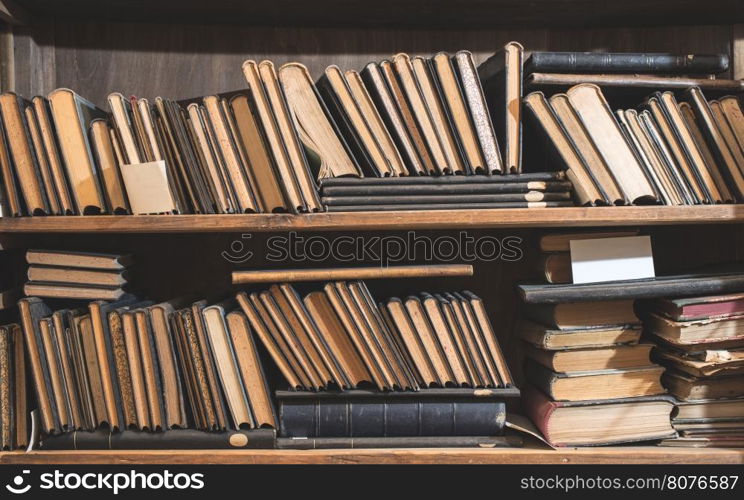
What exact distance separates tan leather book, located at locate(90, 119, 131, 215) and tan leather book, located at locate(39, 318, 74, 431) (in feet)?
0.85

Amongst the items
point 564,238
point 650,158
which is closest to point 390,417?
point 564,238

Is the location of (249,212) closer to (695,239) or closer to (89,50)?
(89,50)

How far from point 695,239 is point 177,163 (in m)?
1.20

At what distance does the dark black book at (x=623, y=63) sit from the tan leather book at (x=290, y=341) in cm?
69

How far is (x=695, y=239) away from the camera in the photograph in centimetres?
138

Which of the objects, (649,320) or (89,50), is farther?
(89,50)

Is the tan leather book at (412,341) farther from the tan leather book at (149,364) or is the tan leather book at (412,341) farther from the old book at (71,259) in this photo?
the old book at (71,259)

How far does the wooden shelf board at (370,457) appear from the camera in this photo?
3.53 feet

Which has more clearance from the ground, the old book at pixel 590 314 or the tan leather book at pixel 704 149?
the tan leather book at pixel 704 149

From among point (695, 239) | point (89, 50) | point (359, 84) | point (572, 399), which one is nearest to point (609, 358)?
point (572, 399)

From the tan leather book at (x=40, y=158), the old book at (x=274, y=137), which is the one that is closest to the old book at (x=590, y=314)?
the old book at (x=274, y=137)

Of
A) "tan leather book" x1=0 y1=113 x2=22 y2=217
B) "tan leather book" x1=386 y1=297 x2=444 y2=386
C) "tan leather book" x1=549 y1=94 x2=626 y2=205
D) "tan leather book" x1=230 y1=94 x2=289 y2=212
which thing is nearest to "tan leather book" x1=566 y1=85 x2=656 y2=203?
"tan leather book" x1=549 y1=94 x2=626 y2=205

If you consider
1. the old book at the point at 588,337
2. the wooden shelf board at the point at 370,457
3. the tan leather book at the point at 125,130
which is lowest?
the wooden shelf board at the point at 370,457

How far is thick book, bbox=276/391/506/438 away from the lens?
1.12 metres
